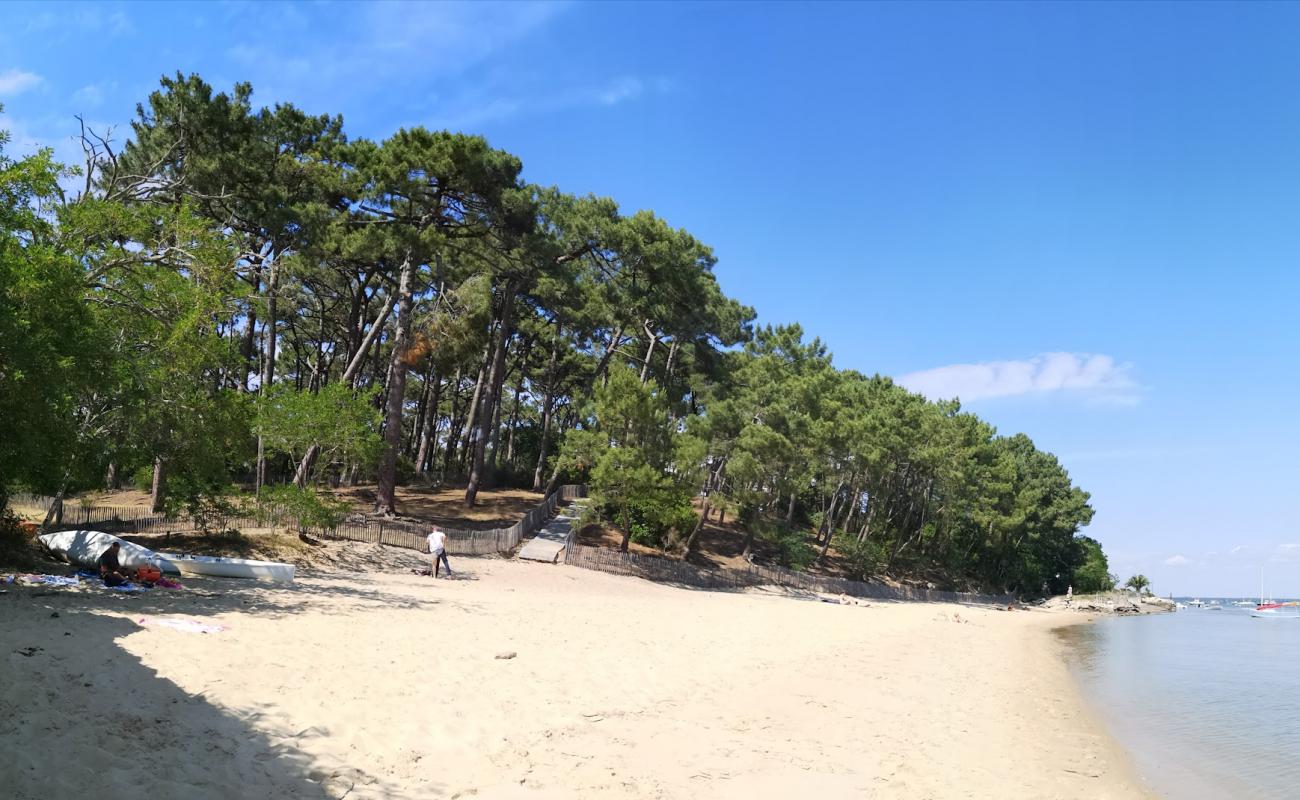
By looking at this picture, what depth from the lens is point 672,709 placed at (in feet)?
30.7

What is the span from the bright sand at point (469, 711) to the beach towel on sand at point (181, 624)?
0.51 feet

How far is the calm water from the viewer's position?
10.2 meters

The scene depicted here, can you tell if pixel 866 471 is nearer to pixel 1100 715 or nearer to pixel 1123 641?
pixel 1123 641

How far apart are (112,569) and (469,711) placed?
8.56 m

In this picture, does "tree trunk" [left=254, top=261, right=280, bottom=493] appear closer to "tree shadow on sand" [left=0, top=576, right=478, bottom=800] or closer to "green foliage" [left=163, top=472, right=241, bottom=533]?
"green foliage" [left=163, top=472, right=241, bottom=533]

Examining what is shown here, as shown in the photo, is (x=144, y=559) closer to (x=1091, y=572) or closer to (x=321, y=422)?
(x=321, y=422)

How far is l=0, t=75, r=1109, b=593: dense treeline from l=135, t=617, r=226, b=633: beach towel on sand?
3.85 metres

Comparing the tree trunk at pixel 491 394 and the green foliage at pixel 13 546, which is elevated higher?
the tree trunk at pixel 491 394

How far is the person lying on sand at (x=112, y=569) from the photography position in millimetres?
12281

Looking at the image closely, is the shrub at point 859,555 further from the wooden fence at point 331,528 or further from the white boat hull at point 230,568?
the white boat hull at point 230,568

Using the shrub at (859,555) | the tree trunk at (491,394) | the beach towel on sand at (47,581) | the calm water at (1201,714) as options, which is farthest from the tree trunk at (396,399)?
the shrub at (859,555)

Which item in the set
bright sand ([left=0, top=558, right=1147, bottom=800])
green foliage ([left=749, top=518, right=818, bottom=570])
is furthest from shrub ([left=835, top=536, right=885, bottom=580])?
bright sand ([left=0, top=558, right=1147, bottom=800])

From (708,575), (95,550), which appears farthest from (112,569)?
(708,575)

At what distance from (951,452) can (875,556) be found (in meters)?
11.9
